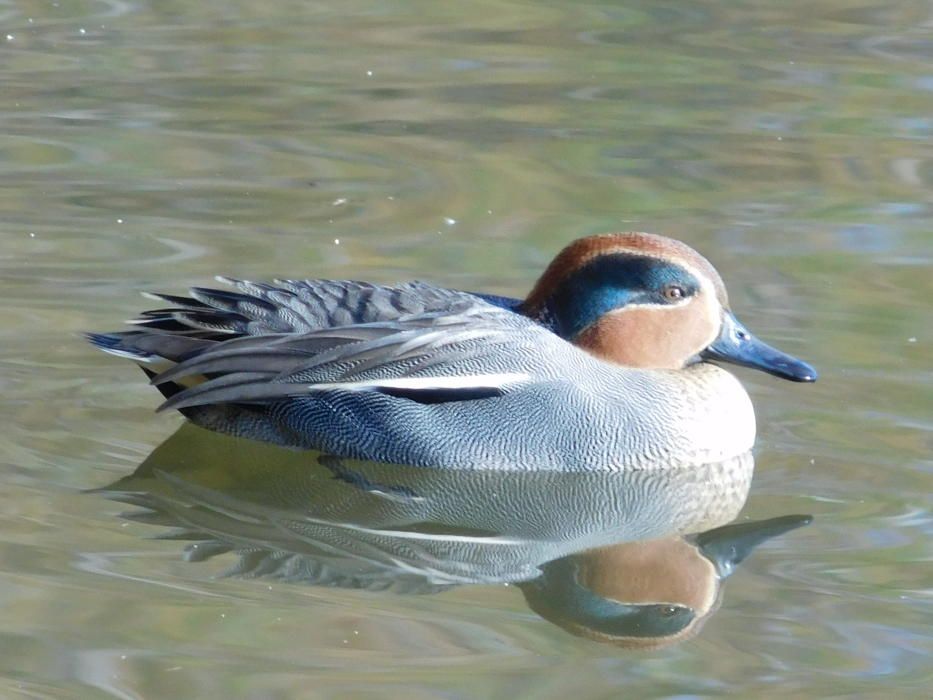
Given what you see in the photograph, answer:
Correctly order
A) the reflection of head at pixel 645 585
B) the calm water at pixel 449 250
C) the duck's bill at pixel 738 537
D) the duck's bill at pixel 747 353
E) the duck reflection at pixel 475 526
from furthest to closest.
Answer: the duck's bill at pixel 747 353, the duck's bill at pixel 738 537, the duck reflection at pixel 475 526, the reflection of head at pixel 645 585, the calm water at pixel 449 250

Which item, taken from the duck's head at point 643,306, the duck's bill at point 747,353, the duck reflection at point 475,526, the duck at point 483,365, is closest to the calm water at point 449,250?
the duck reflection at point 475,526

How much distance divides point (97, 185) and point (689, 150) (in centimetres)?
342

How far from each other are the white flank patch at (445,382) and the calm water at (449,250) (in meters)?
0.37

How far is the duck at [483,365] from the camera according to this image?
685 centimetres

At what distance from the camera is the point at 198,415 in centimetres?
716

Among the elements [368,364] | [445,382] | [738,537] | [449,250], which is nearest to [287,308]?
[368,364]

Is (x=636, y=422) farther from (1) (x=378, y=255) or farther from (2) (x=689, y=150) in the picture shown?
(2) (x=689, y=150)

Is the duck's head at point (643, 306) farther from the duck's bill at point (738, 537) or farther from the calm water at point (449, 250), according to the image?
the duck's bill at point (738, 537)

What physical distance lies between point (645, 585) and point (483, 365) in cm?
123

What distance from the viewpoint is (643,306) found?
706 cm

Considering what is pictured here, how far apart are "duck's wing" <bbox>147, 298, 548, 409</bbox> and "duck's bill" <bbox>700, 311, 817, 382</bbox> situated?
801 millimetres

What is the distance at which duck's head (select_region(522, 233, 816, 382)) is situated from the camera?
23.0ft

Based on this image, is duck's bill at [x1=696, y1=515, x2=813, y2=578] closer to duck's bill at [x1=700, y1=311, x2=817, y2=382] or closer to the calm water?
the calm water

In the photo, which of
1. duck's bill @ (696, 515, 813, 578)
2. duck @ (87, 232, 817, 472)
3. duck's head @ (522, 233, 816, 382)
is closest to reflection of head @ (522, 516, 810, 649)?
duck's bill @ (696, 515, 813, 578)
